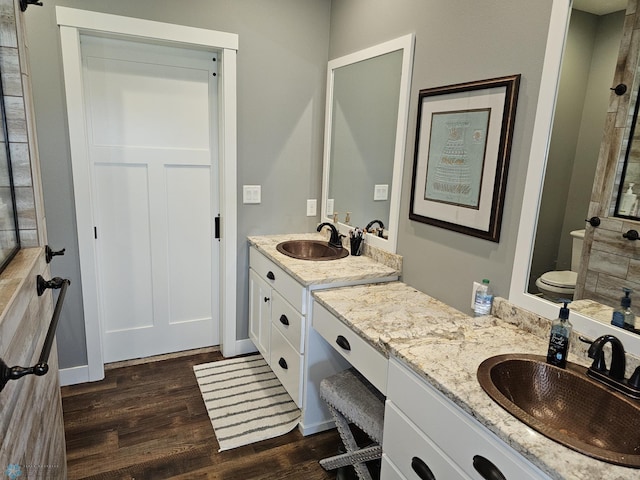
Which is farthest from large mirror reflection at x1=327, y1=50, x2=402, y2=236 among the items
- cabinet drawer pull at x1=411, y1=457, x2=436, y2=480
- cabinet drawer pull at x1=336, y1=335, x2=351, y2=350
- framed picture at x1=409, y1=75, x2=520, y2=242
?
cabinet drawer pull at x1=411, y1=457, x2=436, y2=480

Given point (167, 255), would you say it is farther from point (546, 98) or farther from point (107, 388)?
point (546, 98)

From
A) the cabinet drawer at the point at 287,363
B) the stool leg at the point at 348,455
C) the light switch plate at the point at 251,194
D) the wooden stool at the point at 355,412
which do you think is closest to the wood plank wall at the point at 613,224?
Result: the wooden stool at the point at 355,412

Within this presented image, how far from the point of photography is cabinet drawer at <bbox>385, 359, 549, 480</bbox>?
3.29 ft

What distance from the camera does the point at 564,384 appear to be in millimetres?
1270

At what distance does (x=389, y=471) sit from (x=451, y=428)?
1.41 ft

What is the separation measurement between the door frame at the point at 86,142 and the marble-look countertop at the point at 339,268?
53cm

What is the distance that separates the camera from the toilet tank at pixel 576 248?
56.5 inches

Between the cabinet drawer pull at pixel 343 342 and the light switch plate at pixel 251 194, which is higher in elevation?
the light switch plate at pixel 251 194

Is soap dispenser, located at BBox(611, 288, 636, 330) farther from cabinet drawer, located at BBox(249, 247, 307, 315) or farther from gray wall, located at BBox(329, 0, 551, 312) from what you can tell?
cabinet drawer, located at BBox(249, 247, 307, 315)

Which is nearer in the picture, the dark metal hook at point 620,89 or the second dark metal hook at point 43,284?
the dark metal hook at point 620,89

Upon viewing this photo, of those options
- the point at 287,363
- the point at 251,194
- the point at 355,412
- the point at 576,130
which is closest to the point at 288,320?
the point at 287,363

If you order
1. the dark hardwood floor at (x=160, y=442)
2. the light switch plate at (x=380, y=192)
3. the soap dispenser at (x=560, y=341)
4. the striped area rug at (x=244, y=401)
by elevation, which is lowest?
the dark hardwood floor at (x=160, y=442)

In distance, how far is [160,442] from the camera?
7.12 feet

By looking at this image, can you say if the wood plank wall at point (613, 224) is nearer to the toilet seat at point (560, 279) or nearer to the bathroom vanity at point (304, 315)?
the toilet seat at point (560, 279)
